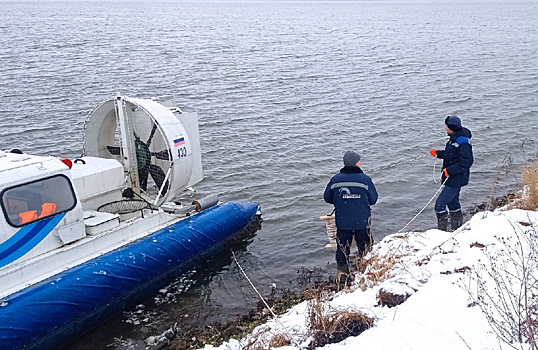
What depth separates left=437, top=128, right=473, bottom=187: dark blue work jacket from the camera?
7.27m

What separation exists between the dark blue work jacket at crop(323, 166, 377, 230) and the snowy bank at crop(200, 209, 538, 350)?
1.71 feet

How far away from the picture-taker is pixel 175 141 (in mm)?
7664

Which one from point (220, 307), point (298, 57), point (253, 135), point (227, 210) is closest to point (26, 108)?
point (253, 135)

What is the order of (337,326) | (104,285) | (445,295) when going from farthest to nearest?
(104,285)
(337,326)
(445,295)

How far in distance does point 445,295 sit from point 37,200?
435 cm

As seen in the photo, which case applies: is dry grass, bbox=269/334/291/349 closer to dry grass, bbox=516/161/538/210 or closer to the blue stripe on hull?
the blue stripe on hull

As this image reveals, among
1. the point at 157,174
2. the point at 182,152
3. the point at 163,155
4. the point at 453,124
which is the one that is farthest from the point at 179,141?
the point at 453,124

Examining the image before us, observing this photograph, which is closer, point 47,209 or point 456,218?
point 47,209

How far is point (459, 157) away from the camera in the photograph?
7324 mm

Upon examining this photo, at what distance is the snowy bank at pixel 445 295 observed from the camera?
12.1ft

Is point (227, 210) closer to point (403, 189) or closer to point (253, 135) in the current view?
point (403, 189)

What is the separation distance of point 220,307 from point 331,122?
9172mm

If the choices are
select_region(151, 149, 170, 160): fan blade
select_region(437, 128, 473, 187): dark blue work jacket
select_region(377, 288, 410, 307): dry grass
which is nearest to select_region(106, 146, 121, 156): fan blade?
select_region(151, 149, 170, 160): fan blade

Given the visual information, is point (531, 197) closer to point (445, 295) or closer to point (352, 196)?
point (352, 196)
